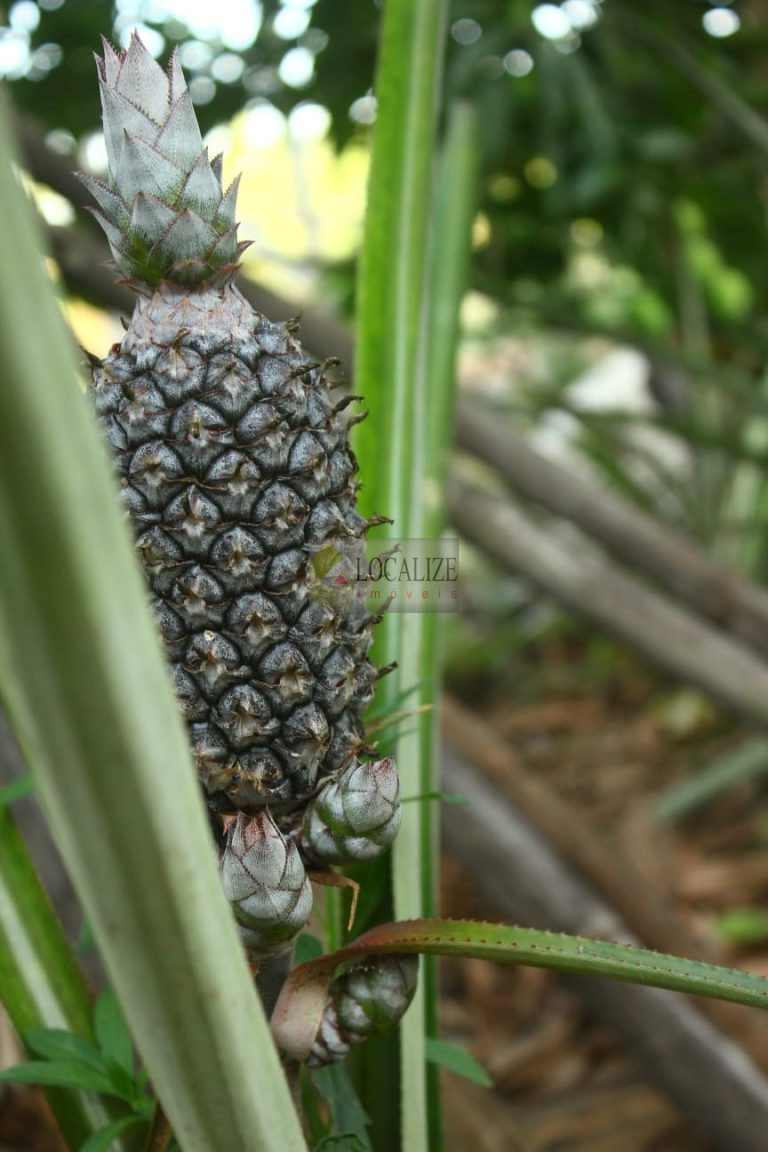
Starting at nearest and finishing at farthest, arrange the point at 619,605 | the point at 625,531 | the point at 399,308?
1. the point at 399,308
2. the point at 619,605
3. the point at 625,531

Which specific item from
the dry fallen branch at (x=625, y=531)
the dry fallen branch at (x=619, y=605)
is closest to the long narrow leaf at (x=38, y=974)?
the dry fallen branch at (x=619, y=605)

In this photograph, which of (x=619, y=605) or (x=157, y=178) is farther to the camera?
(x=619, y=605)

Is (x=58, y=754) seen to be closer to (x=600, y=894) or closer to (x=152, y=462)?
(x=152, y=462)

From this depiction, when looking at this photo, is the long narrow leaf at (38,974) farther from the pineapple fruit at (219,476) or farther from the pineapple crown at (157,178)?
the pineapple crown at (157,178)

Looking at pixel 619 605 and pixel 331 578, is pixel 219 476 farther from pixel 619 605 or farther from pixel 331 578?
pixel 619 605

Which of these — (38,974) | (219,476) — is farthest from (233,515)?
(38,974)

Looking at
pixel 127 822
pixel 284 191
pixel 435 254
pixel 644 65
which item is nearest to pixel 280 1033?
pixel 127 822

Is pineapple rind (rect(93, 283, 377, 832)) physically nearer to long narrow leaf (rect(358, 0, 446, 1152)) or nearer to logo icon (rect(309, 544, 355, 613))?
logo icon (rect(309, 544, 355, 613))
